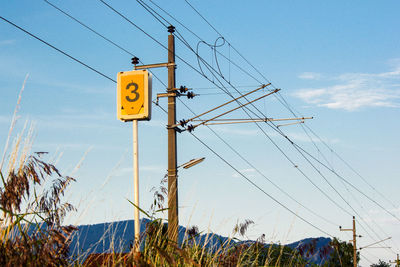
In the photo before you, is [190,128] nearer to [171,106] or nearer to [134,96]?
[171,106]

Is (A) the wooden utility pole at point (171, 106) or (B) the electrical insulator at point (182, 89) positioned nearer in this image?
(A) the wooden utility pole at point (171, 106)

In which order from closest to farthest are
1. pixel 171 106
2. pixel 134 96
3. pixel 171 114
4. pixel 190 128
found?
1. pixel 134 96
2. pixel 171 114
3. pixel 171 106
4. pixel 190 128

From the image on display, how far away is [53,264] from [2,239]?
0.44 m

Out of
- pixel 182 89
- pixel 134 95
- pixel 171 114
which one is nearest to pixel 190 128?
pixel 171 114

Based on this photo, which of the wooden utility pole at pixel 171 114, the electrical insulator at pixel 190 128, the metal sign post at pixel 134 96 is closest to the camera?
the metal sign post at pixel 134 96

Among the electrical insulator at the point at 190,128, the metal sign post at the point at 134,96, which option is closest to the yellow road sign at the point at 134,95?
the metal sign post at the point at 134,96

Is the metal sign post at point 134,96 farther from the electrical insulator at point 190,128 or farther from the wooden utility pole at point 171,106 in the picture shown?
the electrical insulator at point 190,128

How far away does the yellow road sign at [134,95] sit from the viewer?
8719mm

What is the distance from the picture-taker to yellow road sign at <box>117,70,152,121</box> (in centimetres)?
872

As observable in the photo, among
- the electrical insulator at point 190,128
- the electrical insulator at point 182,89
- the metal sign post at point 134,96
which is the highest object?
the electrical insulator at point 182,89

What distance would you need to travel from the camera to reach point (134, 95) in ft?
29.2

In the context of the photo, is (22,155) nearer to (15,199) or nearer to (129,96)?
(15,199)

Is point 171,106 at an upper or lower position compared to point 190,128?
upper

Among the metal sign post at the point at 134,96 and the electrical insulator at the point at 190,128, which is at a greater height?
the electrical insulator at the point at 190,128
